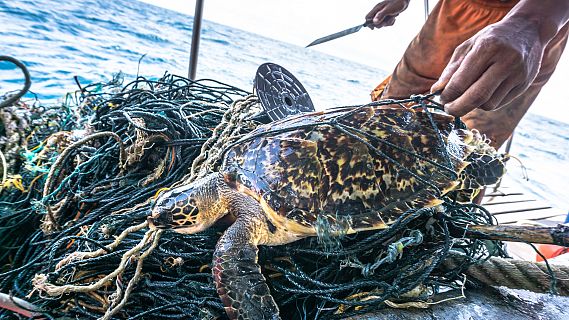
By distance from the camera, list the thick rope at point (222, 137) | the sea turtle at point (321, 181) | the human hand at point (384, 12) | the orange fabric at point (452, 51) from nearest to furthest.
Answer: the sea turtle at point (321, 181)
the thick rope at point (222, 137)
the orange fabric at point (452, 51)
the human hand at point (384, 12)

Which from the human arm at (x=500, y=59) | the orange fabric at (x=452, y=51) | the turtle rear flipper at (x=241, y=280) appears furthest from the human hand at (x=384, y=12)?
the turtle rear flipper at (x=241, y=280)

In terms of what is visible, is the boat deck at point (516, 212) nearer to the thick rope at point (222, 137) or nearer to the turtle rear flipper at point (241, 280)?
the thick rope at point (222, 137)

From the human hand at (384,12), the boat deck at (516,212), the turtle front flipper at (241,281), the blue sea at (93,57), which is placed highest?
the human hand at (384,12)

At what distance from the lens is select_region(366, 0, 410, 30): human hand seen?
221 cm

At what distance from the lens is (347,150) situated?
1.10m

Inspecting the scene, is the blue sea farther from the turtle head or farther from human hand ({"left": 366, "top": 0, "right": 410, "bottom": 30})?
the turtle head

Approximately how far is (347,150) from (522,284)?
2.40 feet

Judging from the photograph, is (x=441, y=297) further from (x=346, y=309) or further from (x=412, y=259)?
(x=346, y=309)

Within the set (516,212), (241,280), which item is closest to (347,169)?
(241,280)

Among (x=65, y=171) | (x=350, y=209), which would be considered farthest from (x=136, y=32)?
(x=350, y=209)

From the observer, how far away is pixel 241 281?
2.97ft

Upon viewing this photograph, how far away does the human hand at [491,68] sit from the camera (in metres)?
0.92

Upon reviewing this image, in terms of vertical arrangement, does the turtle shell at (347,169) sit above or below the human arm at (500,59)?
below

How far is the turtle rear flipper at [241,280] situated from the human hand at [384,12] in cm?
186
